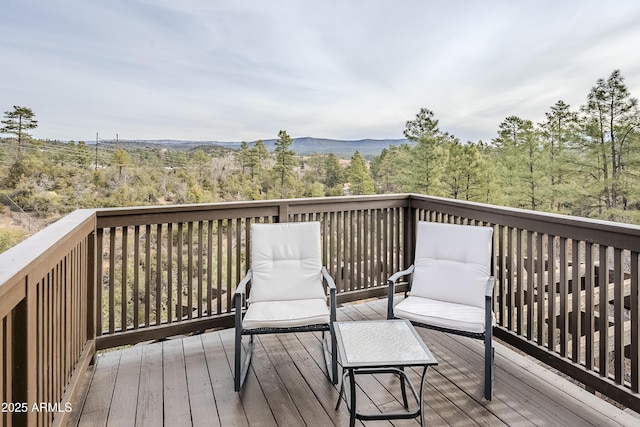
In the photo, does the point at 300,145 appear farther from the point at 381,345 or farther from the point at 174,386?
the point at 381,345

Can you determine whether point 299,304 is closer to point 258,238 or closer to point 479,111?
point 258,238

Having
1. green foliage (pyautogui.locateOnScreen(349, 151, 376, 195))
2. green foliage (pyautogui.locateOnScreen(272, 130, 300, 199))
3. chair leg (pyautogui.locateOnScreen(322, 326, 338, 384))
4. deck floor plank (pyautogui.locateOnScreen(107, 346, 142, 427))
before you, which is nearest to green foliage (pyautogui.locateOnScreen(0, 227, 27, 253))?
deck floor plank (pyautogui.locateOnScreen(107, 346, 142, 427))

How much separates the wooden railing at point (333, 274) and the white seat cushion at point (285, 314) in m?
0.86

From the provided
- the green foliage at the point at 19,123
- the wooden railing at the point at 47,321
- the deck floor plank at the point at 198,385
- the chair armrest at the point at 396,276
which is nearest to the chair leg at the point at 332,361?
the chair armrest at the point at 396,276

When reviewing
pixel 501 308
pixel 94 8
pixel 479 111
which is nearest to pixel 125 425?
pixel 501 308

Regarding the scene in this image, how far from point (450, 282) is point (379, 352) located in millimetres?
1234

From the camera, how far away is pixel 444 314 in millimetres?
2496

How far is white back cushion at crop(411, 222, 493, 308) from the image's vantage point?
2.78m

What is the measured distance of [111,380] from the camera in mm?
2486

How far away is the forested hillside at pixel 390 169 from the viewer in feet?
31.0

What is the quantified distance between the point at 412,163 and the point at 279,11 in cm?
1416

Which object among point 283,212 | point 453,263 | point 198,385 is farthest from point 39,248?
point 453,263

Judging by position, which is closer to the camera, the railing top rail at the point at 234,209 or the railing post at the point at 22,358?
the railing post at the point at 22,358

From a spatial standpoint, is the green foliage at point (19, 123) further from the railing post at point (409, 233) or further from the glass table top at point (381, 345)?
the glass table top at point (381, 345)
